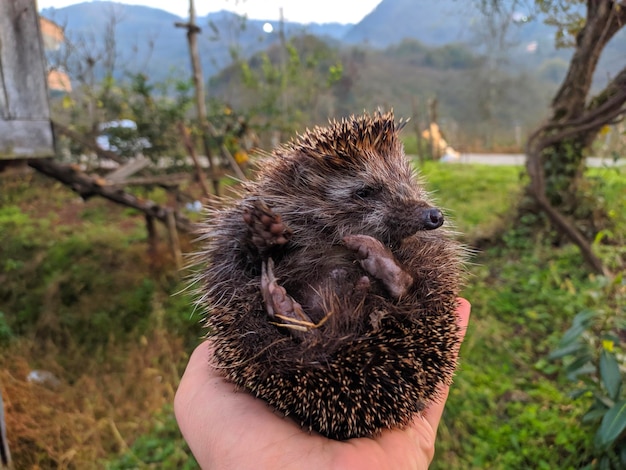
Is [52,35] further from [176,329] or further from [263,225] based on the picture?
[263,225]

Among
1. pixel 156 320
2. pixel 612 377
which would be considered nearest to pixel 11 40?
pixel 156 320

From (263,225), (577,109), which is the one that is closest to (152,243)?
(263,225)

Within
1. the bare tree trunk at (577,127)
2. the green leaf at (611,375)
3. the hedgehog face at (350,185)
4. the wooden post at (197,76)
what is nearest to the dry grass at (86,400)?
the wooden post at (197,76)

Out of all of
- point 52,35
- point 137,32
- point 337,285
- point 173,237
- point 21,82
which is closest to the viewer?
point 337,285

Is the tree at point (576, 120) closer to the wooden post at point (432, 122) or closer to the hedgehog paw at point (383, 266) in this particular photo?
the hedgehog paw at point (383, 266)

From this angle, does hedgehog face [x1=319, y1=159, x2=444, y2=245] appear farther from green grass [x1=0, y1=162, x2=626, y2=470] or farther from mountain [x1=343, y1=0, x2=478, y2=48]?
mountain [x1=343, y1=0, x2=478, y2=48]

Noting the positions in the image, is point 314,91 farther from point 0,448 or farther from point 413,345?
point 413,345

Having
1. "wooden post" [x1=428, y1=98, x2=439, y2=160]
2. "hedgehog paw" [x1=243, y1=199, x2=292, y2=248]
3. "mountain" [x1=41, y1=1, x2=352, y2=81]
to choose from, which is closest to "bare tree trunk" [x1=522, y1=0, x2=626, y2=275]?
"hedgehog paw" [x1=243, y1=199, x2=292, y2=248]
